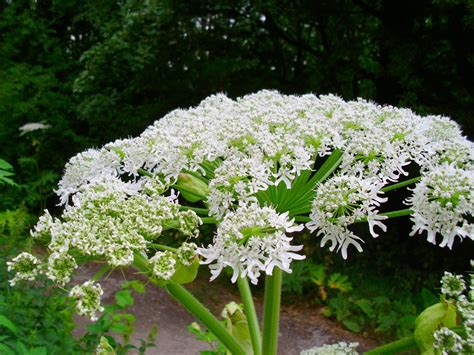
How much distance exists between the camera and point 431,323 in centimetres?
153

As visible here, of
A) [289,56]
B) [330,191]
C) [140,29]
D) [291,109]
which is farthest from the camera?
[289,56]

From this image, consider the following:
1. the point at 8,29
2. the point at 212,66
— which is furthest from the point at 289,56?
the point at 8,29

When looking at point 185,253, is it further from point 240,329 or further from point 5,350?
point 5,350

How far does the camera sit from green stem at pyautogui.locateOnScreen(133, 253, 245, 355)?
1591 mm

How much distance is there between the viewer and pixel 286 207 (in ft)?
5.55

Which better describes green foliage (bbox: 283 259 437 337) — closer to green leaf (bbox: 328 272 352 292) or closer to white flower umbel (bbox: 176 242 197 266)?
green leaf (bbox: 328 272 352 292)

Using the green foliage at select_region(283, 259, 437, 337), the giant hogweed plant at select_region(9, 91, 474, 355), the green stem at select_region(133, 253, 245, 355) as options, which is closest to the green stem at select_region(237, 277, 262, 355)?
the giant hogweed plant at select_region(9, 91, 474, 355)

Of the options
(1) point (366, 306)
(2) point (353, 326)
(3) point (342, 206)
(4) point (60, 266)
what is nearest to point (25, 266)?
(4) point (60, 266)

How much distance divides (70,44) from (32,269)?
10194 millimetres

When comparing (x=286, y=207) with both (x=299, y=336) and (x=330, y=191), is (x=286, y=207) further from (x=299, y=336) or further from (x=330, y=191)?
(x=299, y=336)

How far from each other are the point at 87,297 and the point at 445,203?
1020mm

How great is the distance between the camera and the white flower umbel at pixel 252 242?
4.32 feet

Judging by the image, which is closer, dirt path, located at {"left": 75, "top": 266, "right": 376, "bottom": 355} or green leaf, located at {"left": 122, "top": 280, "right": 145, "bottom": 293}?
green leaf, located at {"left": 122, "top": 280, "right": 145, "bottom": 293}

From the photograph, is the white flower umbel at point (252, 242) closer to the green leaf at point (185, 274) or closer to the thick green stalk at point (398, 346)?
the green leaf at point (185, 274)
